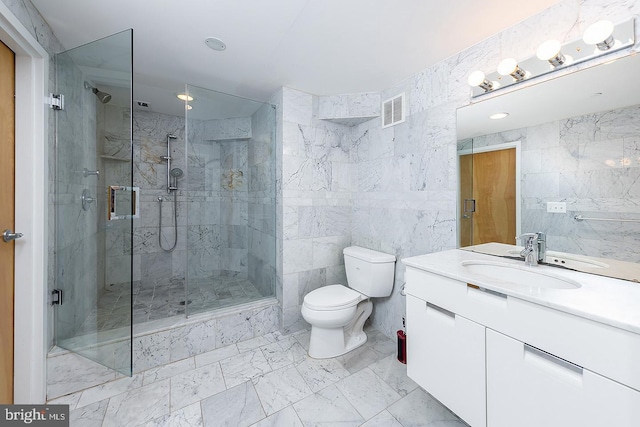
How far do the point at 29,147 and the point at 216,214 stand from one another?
155 cm

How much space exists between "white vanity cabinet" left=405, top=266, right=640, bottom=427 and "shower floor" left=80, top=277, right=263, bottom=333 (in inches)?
63.2

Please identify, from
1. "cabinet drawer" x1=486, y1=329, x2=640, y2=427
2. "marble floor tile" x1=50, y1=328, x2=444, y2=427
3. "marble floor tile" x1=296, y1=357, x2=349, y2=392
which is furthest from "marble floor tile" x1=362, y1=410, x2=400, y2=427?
"cabinet drawer" x1=486, y1=329, x2=640, y2=427

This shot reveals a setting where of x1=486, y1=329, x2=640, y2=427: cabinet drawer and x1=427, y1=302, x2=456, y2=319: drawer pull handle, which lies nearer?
x1=486, y1=329, x2=640, y2=427: cabinet drawer

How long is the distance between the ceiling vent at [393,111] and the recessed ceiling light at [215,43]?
4.40 feet

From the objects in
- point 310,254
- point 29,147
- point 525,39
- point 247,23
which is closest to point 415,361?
point 310,254

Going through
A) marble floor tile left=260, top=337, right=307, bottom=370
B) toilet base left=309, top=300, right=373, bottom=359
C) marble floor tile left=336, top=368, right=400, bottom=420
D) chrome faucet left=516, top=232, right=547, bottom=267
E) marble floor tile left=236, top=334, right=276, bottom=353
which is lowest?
marble floor tile left=336, top=368, right=400, bottom=420

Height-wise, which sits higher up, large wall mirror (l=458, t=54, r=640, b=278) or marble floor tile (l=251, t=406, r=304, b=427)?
large wall mirror (l=458, t=54, r=640, b=278)

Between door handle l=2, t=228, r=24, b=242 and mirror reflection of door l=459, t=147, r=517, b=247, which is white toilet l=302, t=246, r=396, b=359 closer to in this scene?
mirror reflection of door l=459, t=147, r=517, b=247

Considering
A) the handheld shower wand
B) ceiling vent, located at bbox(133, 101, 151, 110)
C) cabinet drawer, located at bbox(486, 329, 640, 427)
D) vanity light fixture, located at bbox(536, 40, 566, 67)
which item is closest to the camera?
cabinet drawer, located at bbox(486, 329, 640, 427)

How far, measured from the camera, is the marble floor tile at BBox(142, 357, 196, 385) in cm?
163

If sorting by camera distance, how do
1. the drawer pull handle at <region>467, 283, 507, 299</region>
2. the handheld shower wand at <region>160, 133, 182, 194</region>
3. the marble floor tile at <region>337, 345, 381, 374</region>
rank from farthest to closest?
the handheld shower wand at <region>160, 133, 182, 194</region> < the marble floor tile at <region>337, 345, 381, 374</region> < the drawer pull handle at <region>467, 283, 507, 299</region>

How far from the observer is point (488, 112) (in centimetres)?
149

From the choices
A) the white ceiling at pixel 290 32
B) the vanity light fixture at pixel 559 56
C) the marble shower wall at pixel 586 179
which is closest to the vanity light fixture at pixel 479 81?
the vanity light fixture at pixel 559 56

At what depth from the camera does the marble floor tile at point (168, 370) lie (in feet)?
5.33
